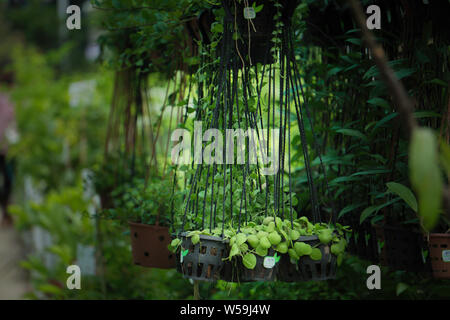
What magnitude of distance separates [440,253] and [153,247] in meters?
0.83

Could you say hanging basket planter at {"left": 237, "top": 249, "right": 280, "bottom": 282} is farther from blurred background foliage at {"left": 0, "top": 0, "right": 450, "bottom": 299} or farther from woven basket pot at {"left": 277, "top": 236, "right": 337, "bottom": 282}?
blurred background foliage at {"left": 0, "top": 0, "right": 450, "bottom": 299}

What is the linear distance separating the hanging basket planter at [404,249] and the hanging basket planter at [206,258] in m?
0.47

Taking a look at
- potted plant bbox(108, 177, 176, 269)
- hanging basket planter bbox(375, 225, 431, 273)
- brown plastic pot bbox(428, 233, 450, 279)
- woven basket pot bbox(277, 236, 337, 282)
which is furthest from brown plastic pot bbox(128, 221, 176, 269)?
brown plastic pot bbox(428, 233, 450, 279)

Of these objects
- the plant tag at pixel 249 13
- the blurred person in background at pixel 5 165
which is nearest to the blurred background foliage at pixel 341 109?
the plant tag at pixel 249 13

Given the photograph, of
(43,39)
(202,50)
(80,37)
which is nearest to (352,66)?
(202,50)

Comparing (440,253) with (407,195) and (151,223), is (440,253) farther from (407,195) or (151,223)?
(151,223)

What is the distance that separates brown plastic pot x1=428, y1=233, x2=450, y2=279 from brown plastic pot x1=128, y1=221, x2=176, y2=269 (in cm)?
75

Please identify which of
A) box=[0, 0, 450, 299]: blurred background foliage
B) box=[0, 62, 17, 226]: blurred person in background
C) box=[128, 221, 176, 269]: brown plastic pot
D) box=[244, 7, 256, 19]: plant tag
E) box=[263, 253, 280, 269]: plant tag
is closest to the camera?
box=[263, 253, 280, 269]: plant tag

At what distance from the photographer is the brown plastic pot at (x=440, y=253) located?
1.14 meters

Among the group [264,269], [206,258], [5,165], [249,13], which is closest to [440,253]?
[264,269]

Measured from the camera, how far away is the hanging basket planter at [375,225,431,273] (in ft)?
3.92

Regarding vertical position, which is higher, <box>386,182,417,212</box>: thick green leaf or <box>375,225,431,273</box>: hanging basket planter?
<box>386,182,417,212</box>: thick green leaf

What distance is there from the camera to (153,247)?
1497mm
